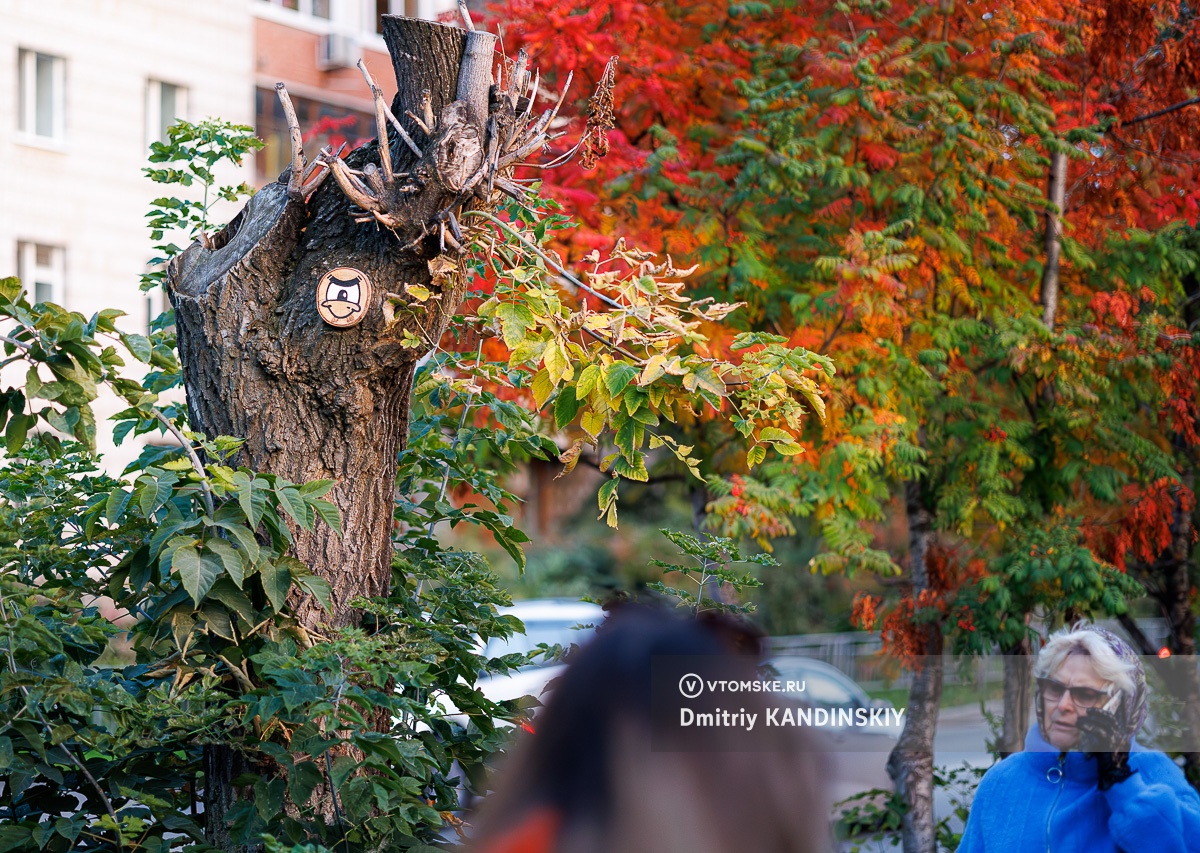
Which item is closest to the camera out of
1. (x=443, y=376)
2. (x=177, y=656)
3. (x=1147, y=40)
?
(x=177, y=656)

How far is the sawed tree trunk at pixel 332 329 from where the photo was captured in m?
2.89

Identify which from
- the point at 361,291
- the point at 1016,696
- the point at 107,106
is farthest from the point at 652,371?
the point at 107,106

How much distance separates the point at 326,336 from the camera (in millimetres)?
2938

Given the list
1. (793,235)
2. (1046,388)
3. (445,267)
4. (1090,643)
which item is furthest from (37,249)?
(1090,643)

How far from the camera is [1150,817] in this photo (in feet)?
8.34

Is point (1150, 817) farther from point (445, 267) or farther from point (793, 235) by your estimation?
point (793, 235)

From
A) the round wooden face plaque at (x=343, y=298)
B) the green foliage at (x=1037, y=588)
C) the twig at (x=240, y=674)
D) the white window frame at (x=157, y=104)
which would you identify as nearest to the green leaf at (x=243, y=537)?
the twig at (x=240, y=674)

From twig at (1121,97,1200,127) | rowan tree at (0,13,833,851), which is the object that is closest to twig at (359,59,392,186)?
rowan tree at (0,13,833,851)

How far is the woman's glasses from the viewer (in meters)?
2.71

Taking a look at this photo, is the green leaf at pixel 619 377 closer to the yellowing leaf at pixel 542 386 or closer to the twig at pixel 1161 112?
the yellowing leaf at pixel 542 386

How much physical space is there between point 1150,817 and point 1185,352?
12.2 ft

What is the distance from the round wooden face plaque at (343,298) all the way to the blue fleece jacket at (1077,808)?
192 centimetres

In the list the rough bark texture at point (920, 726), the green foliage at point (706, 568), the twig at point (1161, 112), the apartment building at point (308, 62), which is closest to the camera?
the green foliage at point (706, 568)

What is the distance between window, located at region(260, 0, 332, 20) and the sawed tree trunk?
17.6m
